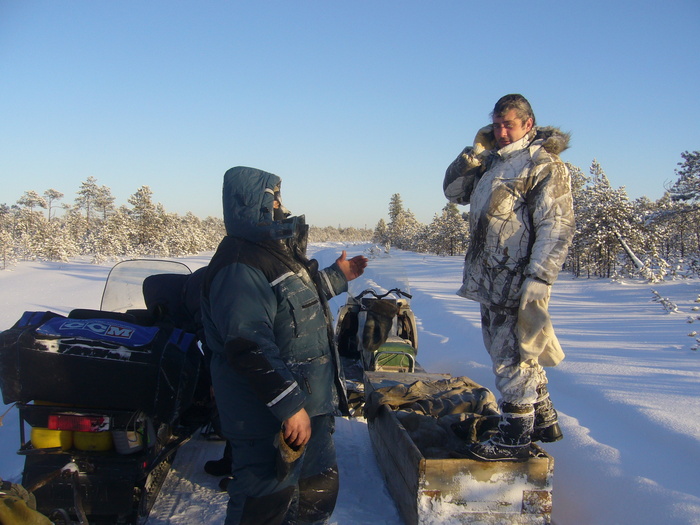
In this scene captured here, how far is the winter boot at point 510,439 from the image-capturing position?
8.64 ft

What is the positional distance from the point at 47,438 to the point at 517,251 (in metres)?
2.70

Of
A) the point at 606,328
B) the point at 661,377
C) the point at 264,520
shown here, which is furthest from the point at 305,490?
the point at 606,328

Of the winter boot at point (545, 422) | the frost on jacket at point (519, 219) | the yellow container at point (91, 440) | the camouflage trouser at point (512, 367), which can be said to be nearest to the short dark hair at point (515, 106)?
the frost on jacket at point (519, 219)

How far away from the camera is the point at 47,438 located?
8.33 ft

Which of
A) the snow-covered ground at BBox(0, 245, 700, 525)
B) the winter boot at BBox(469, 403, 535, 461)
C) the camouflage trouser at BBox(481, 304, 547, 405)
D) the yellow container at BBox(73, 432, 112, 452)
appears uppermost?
the camouflage trouser at BBox(481, 304, 547, 405)

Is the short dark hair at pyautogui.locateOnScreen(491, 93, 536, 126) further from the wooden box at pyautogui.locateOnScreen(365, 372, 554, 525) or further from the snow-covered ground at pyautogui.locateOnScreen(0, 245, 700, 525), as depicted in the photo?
the snow-covered ground at pyautogui.locateOnScreen(0, 245, 700, 525)

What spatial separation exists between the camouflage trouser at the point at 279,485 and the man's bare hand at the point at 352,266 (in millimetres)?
772

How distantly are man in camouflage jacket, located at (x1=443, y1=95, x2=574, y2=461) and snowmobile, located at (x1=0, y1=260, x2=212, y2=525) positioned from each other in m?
1.78

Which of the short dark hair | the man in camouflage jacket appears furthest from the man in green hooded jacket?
the short dark hair

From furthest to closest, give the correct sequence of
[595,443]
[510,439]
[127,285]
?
[127,285] < [595,443] < [510,439]

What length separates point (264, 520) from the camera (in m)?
2.19

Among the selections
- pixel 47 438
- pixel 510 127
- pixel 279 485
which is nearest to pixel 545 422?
pixel 279 485

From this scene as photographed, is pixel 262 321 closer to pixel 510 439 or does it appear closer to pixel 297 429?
pixel 297 429

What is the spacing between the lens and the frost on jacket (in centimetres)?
262
